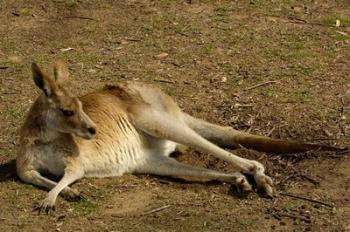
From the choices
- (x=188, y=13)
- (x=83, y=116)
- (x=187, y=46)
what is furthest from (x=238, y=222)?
(x=188, y=13)

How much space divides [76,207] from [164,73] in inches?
102

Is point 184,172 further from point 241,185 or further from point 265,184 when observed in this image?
point 265,184

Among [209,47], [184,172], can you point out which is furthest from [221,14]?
[184,172]

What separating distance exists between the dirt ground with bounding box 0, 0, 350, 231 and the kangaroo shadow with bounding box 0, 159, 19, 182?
0.06 feet

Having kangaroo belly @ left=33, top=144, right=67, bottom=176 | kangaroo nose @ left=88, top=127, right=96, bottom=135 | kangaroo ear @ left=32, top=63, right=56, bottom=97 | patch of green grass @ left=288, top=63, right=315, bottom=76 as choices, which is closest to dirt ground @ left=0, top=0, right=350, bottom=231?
patch of green grass @ left=288, top=63, right=315, bottom=76

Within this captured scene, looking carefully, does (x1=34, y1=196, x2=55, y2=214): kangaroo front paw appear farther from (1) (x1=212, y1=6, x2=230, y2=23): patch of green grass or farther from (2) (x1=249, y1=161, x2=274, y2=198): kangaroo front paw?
(1) (x1=212, y1=6, x2=230, y2=23): patch of green grass

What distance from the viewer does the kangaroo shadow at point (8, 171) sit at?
18.3 ft

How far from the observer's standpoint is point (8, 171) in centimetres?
573

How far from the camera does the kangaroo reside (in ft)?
17.7

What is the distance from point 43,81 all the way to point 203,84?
2.24m

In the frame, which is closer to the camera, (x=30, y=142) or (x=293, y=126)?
(x=30, y=142)

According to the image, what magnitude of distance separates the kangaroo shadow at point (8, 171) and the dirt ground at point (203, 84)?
2 centimetres

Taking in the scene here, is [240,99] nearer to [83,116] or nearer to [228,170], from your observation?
[228,170]

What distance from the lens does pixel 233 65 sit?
7.53 m
